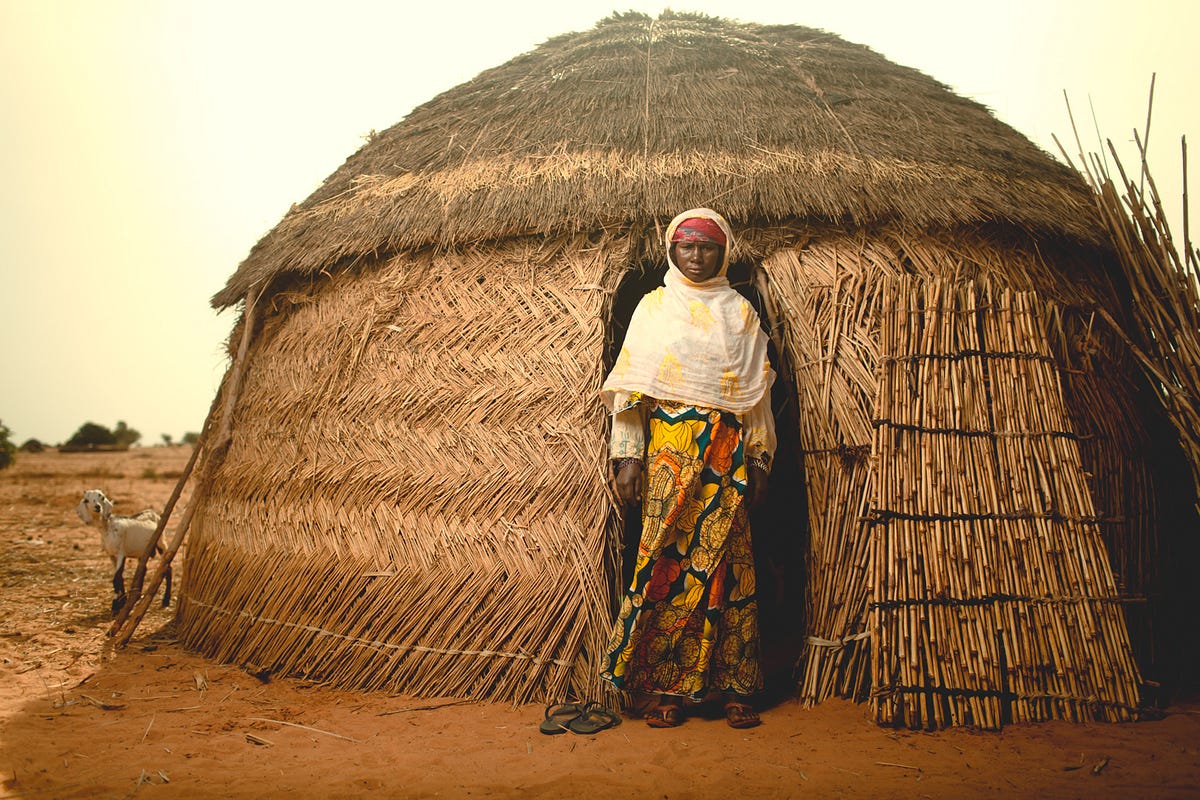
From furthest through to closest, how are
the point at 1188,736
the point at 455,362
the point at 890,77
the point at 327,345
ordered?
the point at 890,77 < the point at 327,345 < the point at 455,362 < the point at 1188,736

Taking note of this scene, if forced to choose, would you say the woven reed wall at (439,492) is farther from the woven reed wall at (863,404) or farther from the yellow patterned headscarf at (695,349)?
the woven reed wall at (863,404)

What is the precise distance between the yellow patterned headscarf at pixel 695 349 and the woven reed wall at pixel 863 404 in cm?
42

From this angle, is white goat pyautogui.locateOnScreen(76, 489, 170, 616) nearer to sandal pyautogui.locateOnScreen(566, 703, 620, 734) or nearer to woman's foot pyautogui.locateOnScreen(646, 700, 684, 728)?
sandal pyautogui.locateOnScreen(566, 703, 620, 734)

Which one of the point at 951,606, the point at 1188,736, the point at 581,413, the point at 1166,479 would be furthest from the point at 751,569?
the point at 1166,479

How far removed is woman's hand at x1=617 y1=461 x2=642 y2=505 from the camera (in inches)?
132

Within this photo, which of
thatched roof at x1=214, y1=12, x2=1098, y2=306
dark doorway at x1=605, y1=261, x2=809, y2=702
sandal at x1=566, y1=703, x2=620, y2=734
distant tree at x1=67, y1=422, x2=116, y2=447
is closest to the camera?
sandal at x1=566, y1=703, x2=620, y2=734

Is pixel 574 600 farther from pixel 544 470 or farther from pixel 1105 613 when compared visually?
pixel 1105 613

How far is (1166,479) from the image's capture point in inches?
165

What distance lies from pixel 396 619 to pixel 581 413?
4.34 ft

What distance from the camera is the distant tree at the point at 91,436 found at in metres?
28.7

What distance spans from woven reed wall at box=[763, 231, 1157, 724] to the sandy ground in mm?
423

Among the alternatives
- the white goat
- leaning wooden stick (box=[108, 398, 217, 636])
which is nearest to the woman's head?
leaning wooden stick (box=[108, 398, 217, 636])

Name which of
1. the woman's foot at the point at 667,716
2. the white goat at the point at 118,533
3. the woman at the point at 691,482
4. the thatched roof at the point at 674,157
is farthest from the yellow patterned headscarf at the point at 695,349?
the white goat at the point at 118,533

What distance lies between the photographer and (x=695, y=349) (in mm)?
3381
